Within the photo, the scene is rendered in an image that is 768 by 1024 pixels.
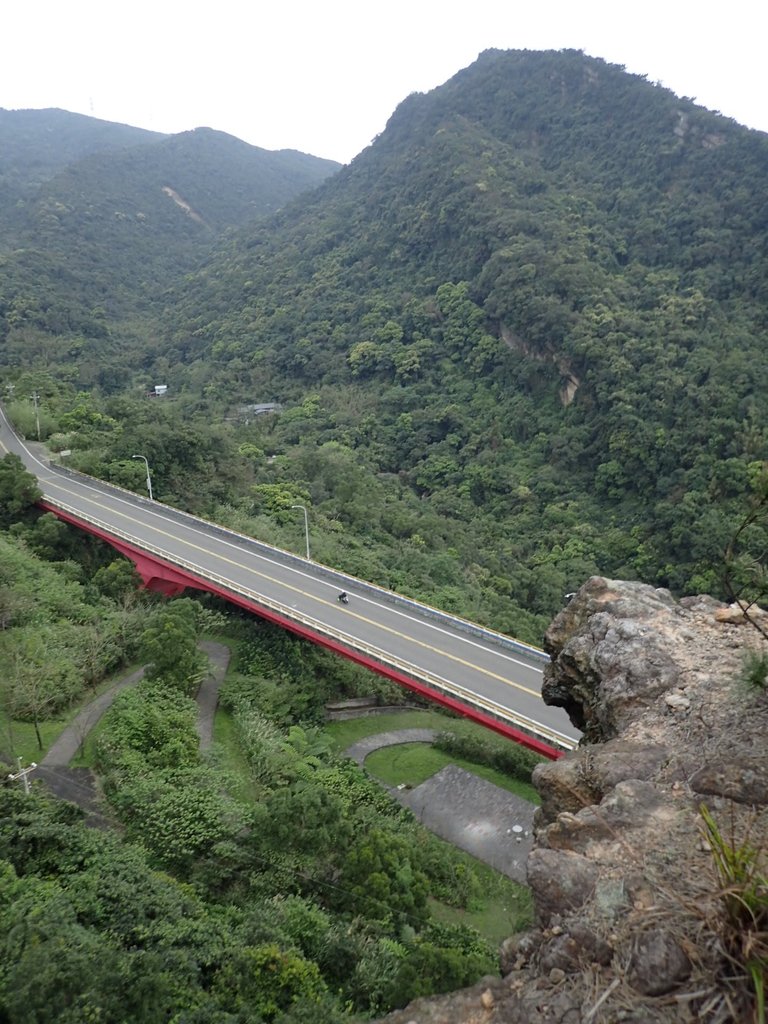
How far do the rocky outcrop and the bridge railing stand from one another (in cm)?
683

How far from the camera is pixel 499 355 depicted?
220 ft

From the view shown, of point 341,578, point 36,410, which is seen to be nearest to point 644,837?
point 341,578

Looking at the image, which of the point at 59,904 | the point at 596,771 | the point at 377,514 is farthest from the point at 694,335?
the point at 59,904

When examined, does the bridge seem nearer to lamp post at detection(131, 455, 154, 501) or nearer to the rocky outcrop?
lamp post at detection(131, 455, 154, 501)

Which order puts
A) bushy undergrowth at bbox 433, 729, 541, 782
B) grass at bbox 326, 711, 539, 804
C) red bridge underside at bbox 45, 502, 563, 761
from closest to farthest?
red bridge underside at bbox 45, 502, 563, 761 < grass at bbox 326, 711, 539, 804 < bushy undergrowth at bbox 433, 729, 541, 782

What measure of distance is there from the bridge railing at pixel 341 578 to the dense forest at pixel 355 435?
1552 millimetres

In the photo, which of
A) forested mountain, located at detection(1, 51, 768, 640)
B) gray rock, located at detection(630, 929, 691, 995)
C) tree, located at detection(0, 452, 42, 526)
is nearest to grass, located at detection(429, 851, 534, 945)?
gray rock, located at detection(630, 929, 691, 995)

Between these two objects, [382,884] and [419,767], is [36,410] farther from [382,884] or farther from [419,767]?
[382,884]

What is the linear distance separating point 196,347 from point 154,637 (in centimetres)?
7823

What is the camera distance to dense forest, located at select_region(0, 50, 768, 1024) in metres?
11.2

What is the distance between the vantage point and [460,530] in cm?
4706

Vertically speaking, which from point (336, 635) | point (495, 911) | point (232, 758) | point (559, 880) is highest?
point (559, 880)

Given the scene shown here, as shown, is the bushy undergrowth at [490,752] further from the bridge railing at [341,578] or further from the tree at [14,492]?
the tree at [14,492]

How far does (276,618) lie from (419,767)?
7.19m
